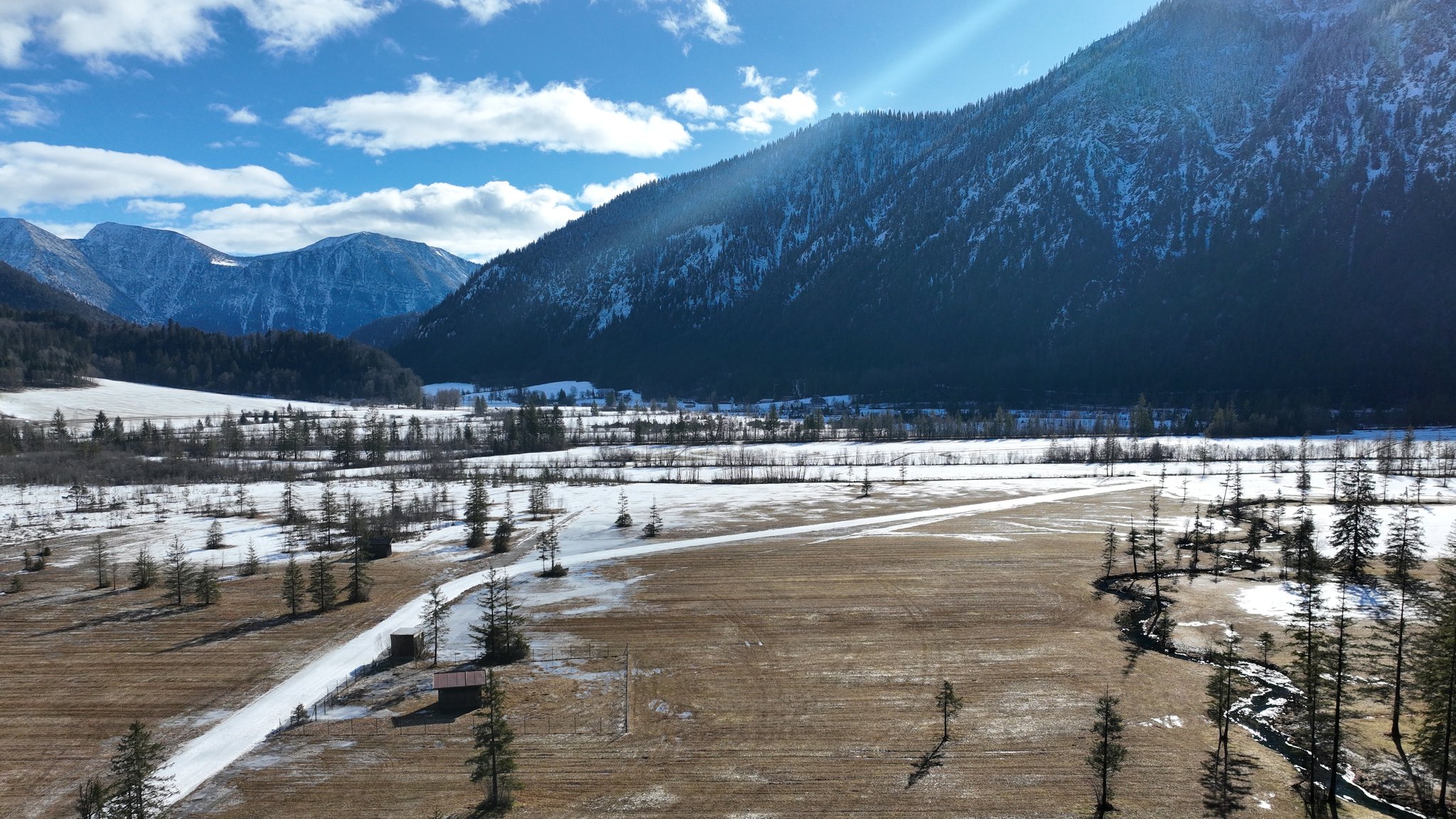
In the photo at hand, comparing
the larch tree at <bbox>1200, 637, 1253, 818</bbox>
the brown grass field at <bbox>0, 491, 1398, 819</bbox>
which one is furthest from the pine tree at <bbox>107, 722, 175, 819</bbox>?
the larch tree at <bbox>1200, 637, 1253, 818</bbox>

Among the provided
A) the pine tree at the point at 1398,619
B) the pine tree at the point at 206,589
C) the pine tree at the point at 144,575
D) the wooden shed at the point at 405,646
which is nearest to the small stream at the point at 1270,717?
the pine tree at the point at 1398,619

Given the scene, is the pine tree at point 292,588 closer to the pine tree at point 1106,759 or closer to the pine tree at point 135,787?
the pine tree at point 135,787

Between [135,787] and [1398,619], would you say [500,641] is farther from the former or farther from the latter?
[1398,619]

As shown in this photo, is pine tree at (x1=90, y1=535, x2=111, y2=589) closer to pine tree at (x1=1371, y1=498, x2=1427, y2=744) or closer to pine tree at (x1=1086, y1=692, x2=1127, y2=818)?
pine tree at (x1=1086, y1=692, x2=1127, y2=818)

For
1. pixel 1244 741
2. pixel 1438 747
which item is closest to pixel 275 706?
pixel 1244 741

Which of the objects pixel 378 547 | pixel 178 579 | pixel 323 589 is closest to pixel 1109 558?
pixel 323 589

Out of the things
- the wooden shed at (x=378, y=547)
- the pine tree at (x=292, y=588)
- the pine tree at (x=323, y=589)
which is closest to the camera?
the pine tree at (x=292, y=588)

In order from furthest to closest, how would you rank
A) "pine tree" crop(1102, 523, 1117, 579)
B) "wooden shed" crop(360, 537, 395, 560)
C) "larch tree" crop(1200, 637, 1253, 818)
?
"wooden shed" crop(360, 537, 395, 560), "pine tree" crop(1102, 523, 1117, 579), "larch tree" crop(1200, 637, 1253, 818)
